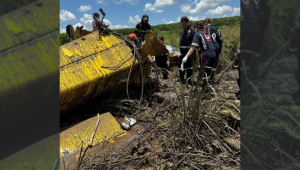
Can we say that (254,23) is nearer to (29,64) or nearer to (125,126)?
(125,126)

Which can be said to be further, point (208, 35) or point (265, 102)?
point (208, 35)

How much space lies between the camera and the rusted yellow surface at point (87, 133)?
2590 mm

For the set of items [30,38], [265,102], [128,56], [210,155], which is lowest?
[210,155]

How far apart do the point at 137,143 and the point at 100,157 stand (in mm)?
403

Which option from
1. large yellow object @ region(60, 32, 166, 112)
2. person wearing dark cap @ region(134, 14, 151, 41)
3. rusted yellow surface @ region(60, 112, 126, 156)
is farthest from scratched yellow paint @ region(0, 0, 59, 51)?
person wearing dark cap @ region(134, 14, 151, 41)

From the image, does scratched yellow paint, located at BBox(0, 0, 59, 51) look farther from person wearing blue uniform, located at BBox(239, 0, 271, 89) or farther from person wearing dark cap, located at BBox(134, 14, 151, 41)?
person wearing dark cap, located at BBox(134, 14, 151, 41)

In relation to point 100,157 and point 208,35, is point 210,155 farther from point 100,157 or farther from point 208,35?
point 208,35

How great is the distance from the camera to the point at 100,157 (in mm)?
2283

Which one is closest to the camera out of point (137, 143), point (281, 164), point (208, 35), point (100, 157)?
point (281, 164)

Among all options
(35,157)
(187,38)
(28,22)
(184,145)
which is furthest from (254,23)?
(35,157)

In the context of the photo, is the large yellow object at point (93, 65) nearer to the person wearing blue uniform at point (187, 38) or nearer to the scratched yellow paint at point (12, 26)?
the scratched yellow paint at point (12, 26)

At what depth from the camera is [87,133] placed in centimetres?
272

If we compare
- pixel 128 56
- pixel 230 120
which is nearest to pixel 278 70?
pixel 230 120

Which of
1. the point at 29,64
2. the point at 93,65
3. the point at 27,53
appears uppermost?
the point at 27,53
